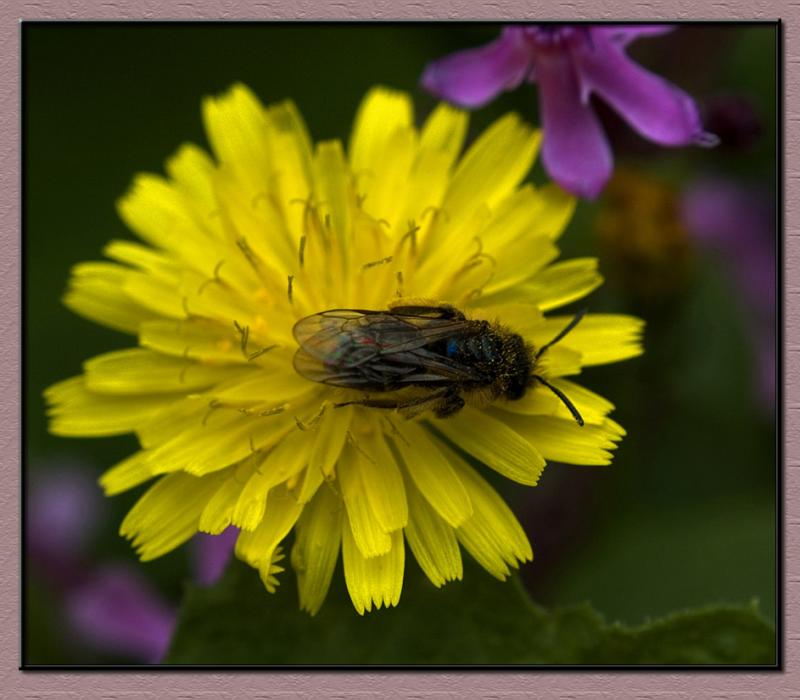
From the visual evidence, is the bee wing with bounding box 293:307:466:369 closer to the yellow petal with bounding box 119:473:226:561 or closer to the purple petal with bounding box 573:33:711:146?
the yellow petal with bounding box 119:473:226:561

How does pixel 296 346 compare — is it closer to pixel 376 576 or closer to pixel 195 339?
pixel 195 339

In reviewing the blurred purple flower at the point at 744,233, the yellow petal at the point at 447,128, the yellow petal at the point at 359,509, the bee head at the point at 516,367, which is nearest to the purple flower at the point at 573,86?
the yellow petal at the point at 447,128

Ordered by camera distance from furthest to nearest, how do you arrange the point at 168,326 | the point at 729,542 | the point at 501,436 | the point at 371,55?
the point at 371,55, the point at 729,542, the point at 168,326, the point at 501,436

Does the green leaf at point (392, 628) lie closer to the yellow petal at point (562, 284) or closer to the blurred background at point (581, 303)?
the blurred background at point (581, 303)

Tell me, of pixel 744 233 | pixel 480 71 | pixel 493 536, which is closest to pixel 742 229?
pixel 744 233

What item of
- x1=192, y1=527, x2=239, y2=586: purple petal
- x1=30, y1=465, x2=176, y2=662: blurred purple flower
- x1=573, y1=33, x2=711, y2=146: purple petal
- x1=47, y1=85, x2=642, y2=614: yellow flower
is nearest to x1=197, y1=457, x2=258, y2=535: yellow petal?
x1=47, y1=85, x2=642, y2=614: yellow flower

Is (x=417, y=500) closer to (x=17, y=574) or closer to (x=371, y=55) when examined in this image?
(x=17, y=574)
